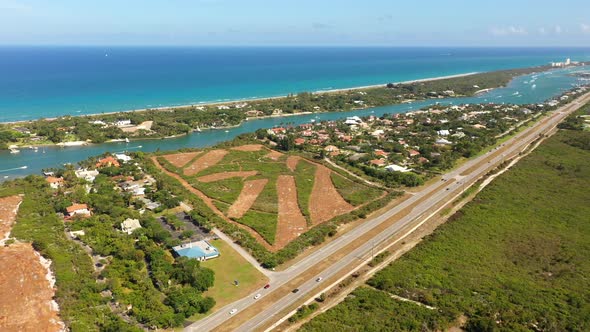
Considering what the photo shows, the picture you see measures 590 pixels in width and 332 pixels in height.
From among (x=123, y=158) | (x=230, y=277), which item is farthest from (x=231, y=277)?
(x=123, y=158)

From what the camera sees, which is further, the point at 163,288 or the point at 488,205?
the point at 488,205

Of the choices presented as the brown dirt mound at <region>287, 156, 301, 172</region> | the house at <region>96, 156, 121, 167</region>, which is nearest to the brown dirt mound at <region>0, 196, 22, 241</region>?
the house at <region>96, 156, 121, 167</region>

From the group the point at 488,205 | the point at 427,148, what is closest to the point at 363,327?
the point at 488,205

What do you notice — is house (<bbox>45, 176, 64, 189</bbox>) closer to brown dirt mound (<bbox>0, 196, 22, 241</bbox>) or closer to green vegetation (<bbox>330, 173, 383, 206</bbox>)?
brown dirt mound (<bbox>0, 196, 22, 241</bbox>)

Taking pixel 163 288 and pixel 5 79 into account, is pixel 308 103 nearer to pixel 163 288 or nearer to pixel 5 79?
pixel 163 288

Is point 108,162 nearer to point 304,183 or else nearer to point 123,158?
point 123,158
